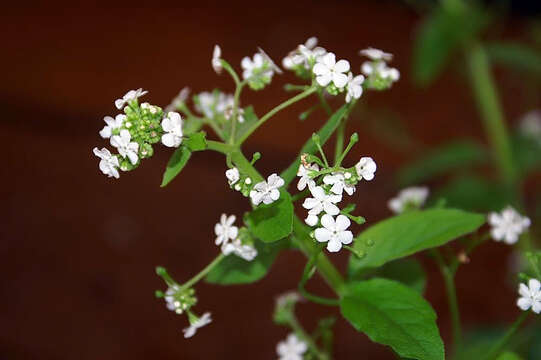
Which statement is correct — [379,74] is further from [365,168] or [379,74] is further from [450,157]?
[450,157]

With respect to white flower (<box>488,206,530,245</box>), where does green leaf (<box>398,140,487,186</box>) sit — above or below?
above

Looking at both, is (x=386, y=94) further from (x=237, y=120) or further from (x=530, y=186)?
(x=237, y=120)

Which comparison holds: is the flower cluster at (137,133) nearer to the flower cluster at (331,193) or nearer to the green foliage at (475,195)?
the flower cluster at (331,193)

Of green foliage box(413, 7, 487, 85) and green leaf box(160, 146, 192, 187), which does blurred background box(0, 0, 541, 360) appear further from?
green leaf box(160, 146, 192, 187)

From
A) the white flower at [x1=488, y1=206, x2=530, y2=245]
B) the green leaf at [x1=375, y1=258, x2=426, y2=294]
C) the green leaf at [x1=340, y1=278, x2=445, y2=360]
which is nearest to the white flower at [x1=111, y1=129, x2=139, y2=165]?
the green leaf at [x1=340, y1=278, x2=445, y2=360]

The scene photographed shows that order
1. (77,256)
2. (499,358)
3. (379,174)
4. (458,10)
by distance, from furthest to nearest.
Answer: (379,174) → (77,256) → (458,10) → (499,358)

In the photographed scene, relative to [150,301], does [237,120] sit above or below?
below

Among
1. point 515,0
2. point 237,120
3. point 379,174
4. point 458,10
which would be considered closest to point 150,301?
point 379,174
